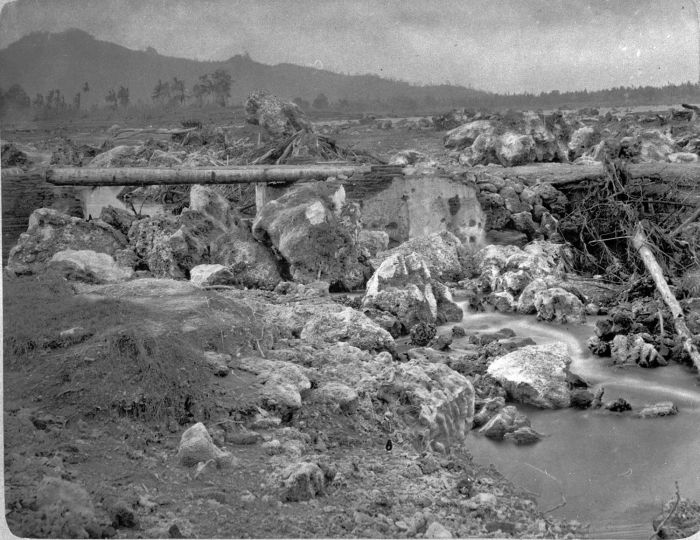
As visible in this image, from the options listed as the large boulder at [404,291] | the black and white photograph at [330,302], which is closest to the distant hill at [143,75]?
the black and white photograph at [330,302]

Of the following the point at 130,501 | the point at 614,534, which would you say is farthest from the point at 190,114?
the point at 614,534

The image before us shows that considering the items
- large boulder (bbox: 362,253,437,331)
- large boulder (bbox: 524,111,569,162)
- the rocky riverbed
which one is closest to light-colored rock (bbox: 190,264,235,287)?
the rocky riverbed

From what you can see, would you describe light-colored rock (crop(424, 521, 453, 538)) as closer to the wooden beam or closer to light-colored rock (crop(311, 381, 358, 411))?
light-colored rock (crop(311, 381, 358, 411))

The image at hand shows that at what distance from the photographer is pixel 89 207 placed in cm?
648

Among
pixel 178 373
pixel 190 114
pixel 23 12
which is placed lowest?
pixel 178 373

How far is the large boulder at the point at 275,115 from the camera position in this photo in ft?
21.3

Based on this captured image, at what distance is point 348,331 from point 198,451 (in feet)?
5.66

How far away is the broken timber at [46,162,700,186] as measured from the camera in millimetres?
6527

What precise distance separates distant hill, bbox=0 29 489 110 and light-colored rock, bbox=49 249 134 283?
3.81 ft

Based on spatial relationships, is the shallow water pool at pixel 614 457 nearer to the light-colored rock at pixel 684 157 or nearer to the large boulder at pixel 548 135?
the large boulder at pixel 548 135

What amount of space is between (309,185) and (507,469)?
3.75 meters

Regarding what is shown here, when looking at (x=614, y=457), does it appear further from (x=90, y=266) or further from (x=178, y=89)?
(x=178, y=89)

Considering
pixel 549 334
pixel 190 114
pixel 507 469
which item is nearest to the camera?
pixel 507 469

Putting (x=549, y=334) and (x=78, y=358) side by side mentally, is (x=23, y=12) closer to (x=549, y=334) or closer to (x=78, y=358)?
(x=78, y=358)
